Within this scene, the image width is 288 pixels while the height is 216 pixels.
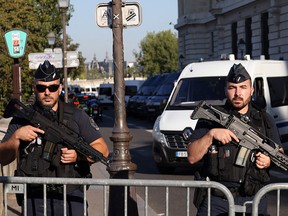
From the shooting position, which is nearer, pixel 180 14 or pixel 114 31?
pixel 114 31

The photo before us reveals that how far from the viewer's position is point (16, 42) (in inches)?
520

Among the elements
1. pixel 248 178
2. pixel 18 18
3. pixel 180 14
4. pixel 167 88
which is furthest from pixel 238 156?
pixel 180 14

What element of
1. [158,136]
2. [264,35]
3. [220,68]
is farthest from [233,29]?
[158,136]

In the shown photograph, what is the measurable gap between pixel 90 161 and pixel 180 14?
71.4 m

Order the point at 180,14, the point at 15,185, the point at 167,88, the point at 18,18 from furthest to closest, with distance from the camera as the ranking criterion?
the point at 180,14 < the point at 167,88 < the point at 18,18 < the point at 15,185

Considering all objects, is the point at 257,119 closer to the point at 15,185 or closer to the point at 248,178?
the point at 248,178

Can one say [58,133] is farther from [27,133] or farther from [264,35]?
[264,35]

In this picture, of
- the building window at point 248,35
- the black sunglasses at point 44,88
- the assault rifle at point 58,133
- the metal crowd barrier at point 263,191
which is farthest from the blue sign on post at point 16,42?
the building window at point 248,35

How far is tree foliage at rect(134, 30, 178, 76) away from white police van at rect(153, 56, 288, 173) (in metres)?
81.0

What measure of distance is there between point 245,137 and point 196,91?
912cm

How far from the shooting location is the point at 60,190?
5.06 meters

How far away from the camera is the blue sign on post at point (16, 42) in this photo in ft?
42.4

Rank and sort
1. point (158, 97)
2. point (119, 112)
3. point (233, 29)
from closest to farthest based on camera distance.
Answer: point (119, 112) < point (158, 97) < point (233, 29)

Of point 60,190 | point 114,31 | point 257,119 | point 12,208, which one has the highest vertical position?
point 114,31
